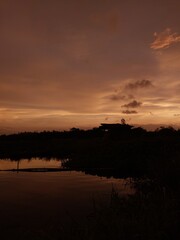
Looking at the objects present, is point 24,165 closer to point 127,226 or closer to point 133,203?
point 133,203

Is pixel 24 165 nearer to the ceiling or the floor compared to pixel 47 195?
nearer to the ceiling

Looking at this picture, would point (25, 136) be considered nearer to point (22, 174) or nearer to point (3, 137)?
point (3, 137)

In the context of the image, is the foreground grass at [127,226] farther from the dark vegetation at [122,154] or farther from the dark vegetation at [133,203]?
the dark vegetation at [122,154]

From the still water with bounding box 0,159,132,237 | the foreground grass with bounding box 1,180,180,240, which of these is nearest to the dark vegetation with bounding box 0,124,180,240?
the foreground grass with bounding box 1,180,180,240

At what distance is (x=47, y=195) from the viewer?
16875 mm

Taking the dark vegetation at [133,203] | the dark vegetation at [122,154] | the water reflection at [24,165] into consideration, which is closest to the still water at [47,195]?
the dark vegetation at [133,203]

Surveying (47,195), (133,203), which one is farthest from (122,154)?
(133,203)

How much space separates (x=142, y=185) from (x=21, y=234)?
741 centimetres

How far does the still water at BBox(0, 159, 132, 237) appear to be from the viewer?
12680 millimetres

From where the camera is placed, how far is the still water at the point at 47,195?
12.7 m

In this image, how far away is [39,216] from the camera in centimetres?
1281

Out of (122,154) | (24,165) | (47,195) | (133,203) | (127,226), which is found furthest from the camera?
(122,154)

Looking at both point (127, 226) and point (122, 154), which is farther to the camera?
point (122, 154)

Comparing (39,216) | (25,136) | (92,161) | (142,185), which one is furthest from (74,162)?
(25,136)
